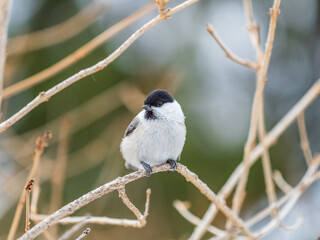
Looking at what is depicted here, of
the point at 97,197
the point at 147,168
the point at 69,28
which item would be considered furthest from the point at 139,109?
the point at 97,197

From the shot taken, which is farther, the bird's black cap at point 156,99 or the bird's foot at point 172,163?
the bird's black cap at point 156,99

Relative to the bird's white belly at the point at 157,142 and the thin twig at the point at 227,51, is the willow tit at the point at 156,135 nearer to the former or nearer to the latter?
the bird's white belly at the point at 157,142

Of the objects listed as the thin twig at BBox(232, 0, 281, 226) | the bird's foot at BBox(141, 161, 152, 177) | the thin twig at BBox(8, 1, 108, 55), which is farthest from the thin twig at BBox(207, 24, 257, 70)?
the thin twig at BBox(8, 1, 108, 55)

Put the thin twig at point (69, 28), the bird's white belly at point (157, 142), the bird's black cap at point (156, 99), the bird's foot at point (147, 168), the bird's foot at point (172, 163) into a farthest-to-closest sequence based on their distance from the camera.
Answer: the thin twig at point (69, 28)
the bird's black cap at point (156, 99)
the bird's white belly at point (157, 142)
the bird's foot at point (172, 163)
the bird's foot at point (147, 168)

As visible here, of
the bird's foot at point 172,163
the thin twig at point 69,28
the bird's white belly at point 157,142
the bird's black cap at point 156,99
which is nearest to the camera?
the bird's foot at point 172,163

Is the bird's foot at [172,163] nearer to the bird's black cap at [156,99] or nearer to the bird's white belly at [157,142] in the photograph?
the bird's white belly at [157,142]

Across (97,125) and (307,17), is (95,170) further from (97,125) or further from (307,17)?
(307,17)

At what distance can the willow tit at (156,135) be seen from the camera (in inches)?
90.2

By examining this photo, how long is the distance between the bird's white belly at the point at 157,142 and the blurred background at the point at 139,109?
0.78 meters

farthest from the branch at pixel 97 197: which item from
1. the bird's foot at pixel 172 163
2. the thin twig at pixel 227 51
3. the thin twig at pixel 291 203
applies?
the thin twig at pixel 227 51

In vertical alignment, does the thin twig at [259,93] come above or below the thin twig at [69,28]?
below

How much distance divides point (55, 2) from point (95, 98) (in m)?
1.17

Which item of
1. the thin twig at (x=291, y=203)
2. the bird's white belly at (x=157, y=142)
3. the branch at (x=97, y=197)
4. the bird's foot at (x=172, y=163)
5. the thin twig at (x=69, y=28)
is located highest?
the thin twig at (x=69, y=28)

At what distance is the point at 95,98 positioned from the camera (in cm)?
358
